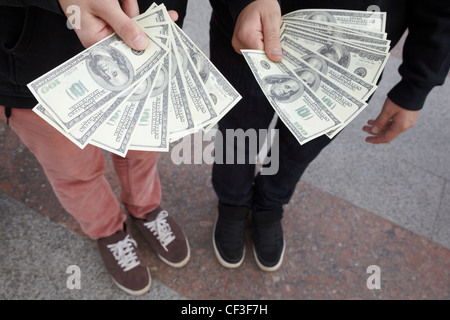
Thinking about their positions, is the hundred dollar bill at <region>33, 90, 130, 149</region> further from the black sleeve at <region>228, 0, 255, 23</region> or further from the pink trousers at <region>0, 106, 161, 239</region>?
the black sleeve at <region>228, 0, 255, 23</region>

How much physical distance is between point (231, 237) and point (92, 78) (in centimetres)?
97

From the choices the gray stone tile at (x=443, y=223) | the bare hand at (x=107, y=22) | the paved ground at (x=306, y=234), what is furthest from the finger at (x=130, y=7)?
the gray stone tile at (x=443, y=223)

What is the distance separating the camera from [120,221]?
147 centimetres

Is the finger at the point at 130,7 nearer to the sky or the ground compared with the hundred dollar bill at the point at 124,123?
nearer to the sky

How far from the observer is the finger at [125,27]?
757 mm

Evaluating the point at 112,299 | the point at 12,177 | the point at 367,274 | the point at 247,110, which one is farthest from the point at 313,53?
the point at 12,177

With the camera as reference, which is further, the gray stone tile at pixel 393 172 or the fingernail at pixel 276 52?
the gray stone tile at pixel 393 172

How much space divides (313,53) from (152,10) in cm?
47

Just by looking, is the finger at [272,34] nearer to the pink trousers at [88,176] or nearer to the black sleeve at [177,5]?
the black sleeve at [177,5]

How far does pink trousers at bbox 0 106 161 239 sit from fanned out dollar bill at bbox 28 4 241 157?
17 cm

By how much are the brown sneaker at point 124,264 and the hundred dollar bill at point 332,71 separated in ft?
3.36

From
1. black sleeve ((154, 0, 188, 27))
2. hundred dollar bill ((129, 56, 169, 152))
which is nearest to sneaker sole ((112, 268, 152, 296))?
hundred dollar bill ((129, 56, 169, 152))

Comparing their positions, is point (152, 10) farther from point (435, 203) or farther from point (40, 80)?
point (435, 203)

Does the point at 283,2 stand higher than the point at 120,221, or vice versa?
the point at 283,2
